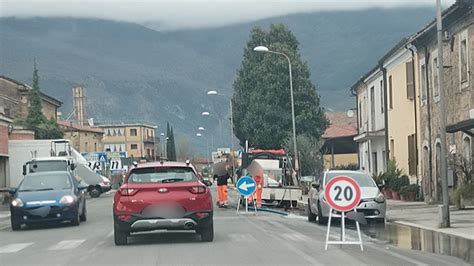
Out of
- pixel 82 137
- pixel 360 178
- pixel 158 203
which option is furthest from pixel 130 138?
pixel 158 203

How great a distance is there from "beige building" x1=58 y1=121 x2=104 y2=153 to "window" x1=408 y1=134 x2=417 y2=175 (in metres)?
59.3

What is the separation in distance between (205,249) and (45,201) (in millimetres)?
7512

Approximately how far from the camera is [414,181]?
35875 mm

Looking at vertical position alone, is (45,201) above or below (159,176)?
below

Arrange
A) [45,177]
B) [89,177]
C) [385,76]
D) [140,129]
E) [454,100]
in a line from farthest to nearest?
[140,129] → [89,177] → [385,76] → [454,100] → [45,177]

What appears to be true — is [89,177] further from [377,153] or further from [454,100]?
[454,100]

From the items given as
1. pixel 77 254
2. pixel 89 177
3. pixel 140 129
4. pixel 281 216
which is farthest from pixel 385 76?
pixel 140 129

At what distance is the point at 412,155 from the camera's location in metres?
36.1

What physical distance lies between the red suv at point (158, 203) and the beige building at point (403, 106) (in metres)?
20.3

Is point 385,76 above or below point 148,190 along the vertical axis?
above

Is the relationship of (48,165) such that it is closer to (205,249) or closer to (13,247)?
(13,247)

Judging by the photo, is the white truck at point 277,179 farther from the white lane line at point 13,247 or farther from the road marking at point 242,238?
the white lane line at point 13,247

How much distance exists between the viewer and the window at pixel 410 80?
3481cm

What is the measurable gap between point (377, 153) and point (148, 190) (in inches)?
1262
